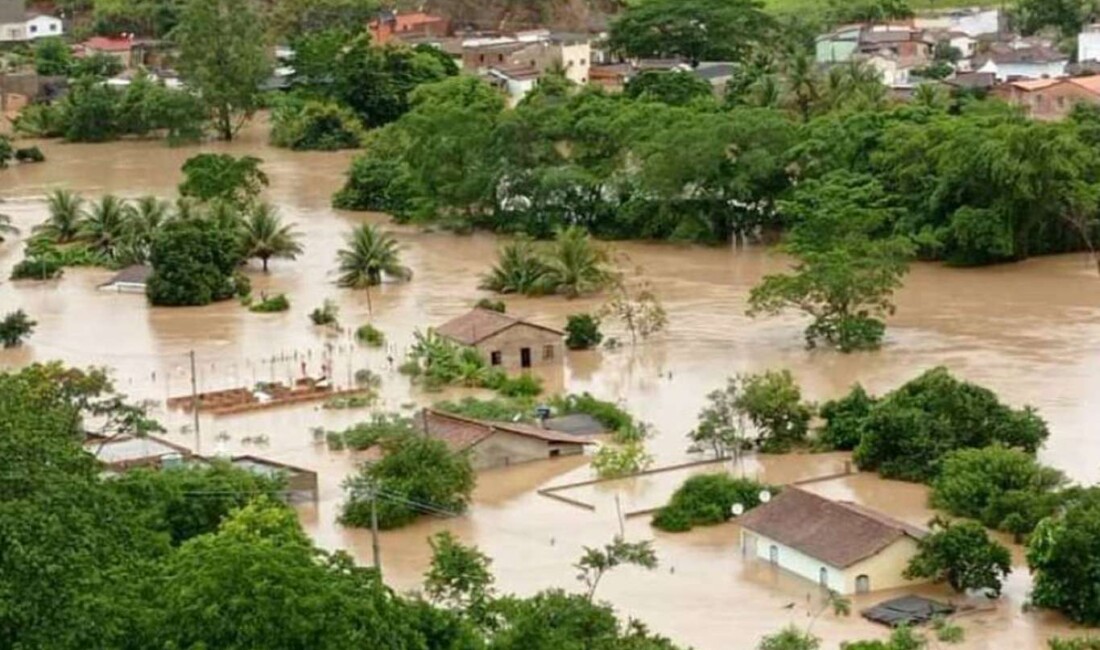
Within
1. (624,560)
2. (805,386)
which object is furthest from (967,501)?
(805,386)

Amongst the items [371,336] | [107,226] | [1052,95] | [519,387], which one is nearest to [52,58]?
[107,226]

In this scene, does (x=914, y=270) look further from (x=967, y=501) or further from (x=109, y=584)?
(x=109, y=584)

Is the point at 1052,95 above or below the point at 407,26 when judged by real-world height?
below

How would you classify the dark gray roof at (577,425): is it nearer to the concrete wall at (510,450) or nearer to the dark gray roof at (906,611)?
the concrete wall at (510,450)

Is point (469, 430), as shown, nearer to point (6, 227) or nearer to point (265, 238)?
point (265, 238)

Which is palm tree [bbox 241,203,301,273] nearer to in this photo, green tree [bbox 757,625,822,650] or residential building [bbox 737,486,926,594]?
residential building [bbox 737,486,926,594]

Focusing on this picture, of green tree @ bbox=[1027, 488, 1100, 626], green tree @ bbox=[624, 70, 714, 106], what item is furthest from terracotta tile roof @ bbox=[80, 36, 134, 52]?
green tree @ bbox=[1027, 488, 1100, 626]

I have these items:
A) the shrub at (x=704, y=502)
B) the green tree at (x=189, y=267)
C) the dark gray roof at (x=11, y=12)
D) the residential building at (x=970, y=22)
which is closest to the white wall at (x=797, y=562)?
the shrub at (x=704, y=502)
